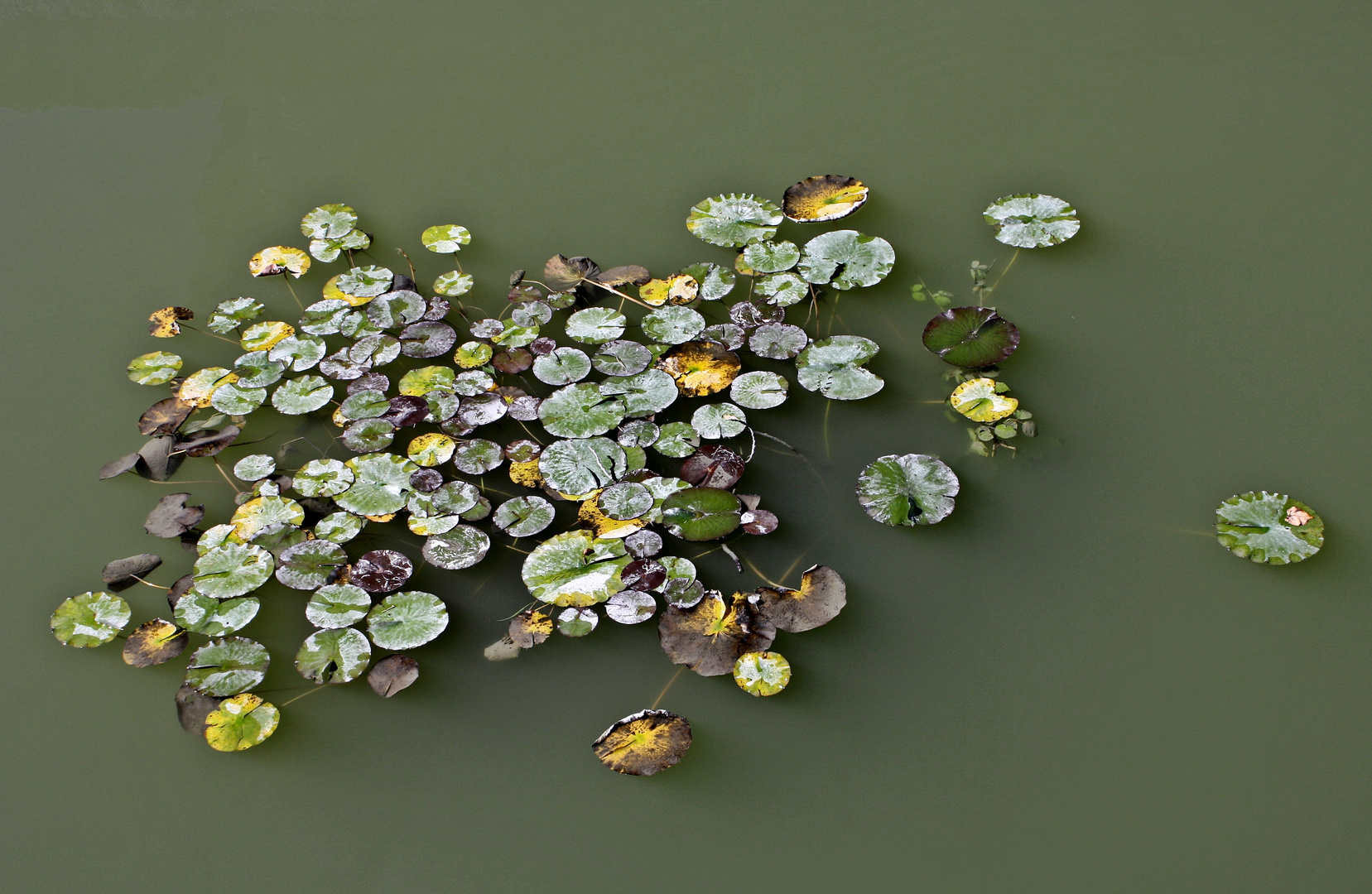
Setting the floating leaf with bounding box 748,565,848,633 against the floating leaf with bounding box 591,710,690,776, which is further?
the floating leaf with bounding box 748,565,848,633

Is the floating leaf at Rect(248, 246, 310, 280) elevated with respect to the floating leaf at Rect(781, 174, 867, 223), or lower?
lower

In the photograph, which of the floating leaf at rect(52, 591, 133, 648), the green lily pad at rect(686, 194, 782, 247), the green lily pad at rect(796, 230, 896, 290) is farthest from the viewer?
the green lily pad at rect(686, 194, 782, 247)

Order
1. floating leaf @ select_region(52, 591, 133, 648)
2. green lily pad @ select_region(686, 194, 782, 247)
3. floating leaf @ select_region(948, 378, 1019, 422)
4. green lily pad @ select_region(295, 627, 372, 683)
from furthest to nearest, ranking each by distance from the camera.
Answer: green lily pad @ select_region(686, 194, 782, 247)
floating leaf @ select_region(948, 378, 1019, 422)
floating leaf @ select_region(52, 591, 133, 648)
green lily pad @ select_region(295, 627, 372, 683)

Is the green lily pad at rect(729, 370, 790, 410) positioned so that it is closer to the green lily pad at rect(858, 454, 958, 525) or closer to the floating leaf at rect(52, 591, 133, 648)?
the green lily pad at rect(858, 454, 958, 525)

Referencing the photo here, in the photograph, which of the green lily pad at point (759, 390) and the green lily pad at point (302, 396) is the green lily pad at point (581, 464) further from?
the green lily pad at point (302, 396)

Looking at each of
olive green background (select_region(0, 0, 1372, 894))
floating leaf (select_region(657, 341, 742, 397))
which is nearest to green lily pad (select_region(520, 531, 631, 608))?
olive green background (select_region(0, 0, 1372, 894))

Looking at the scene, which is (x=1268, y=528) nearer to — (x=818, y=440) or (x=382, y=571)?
(x=818, y=440)

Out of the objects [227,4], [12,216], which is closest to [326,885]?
[12,216]

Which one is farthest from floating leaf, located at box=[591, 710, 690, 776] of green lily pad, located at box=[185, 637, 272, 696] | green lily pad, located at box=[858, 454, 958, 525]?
green lily pad, located at box=[185, 637, 272, 696]

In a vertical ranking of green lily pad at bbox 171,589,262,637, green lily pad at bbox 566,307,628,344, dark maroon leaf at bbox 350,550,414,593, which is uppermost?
green lily pad at bbox 566,307,628,344
